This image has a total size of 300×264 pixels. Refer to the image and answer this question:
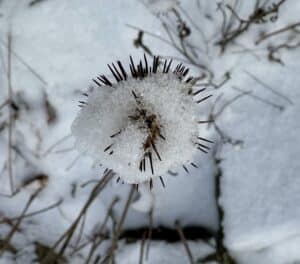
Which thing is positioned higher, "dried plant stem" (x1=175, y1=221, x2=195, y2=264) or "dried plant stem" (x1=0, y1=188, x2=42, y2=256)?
"dried plant stem" (x1=0, y1=188, x2=42, y2=256)

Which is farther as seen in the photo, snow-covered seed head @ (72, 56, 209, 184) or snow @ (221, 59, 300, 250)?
snow @ (221, 59, 300, 250)

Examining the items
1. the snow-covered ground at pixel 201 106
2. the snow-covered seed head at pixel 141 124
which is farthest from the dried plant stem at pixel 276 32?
the snow-covered seed head at pixel 141 124

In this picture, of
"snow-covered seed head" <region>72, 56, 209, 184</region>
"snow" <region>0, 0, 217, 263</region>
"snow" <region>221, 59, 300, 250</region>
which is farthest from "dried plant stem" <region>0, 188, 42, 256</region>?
"snow-covered seed head" <region>72, 56, 209, 184</region>

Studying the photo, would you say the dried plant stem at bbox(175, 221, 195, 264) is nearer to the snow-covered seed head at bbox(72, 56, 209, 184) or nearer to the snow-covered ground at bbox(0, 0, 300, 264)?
the snow-covered ground at bbox(0, 0, 300, 264)

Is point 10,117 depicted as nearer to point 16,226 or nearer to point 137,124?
point 16,226

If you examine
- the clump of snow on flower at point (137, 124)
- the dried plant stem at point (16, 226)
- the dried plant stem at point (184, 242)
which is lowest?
the dried plant stem at point (184, 242)

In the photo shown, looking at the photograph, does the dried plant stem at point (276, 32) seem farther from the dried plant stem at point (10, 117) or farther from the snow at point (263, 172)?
the dried plant stem at point (10, 117)
